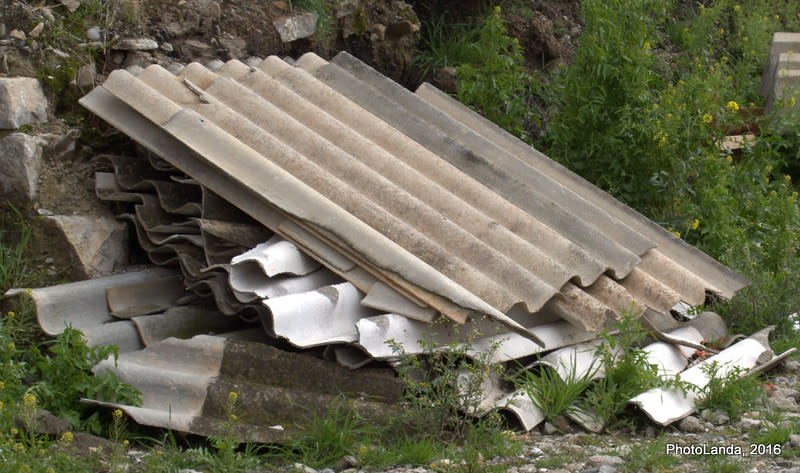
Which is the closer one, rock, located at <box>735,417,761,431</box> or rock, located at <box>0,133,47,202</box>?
rock, located at <box>735,417,761,431</box>

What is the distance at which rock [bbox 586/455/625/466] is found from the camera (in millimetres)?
3506

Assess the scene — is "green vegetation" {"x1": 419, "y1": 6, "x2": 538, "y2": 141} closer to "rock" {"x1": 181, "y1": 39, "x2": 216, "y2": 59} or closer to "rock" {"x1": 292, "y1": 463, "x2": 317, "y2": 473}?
"rock" {"x1": 181, "y1": 39, "x2": 216, "y2": 59}

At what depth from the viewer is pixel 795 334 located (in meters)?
5.13

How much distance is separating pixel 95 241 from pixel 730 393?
3.25 meters

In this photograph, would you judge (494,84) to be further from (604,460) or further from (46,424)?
(46,424)

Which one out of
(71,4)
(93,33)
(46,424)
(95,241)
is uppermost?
(71,4)

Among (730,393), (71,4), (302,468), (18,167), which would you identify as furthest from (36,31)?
(730,393)

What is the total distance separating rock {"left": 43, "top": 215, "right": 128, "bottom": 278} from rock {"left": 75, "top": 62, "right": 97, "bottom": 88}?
0.92m

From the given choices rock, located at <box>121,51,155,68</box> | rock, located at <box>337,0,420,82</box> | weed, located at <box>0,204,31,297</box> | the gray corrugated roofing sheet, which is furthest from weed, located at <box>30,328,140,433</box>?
rock, located at <box>337,0,420,82</box>

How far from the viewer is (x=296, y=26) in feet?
21.5

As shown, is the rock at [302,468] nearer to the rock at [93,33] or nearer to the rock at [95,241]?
the rock at [95,241]

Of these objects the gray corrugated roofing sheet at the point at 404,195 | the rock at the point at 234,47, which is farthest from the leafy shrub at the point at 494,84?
the rock at the point at 234,47

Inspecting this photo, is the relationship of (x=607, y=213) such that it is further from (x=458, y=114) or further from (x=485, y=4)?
(x=485, y=4)

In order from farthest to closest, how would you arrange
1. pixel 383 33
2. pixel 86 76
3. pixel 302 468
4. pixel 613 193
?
pixel 383 33 → pixel 613 193 → pixel 86 76 → pixel 302 468
